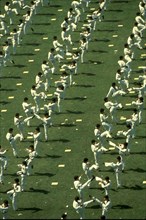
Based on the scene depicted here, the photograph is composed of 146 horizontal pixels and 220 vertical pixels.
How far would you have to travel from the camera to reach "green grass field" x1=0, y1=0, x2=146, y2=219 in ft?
138

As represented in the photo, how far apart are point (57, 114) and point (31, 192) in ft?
23.0

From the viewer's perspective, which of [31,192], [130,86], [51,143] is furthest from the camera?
[130,86]

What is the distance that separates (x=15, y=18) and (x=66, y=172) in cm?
1876

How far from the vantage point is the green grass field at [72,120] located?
42.0 meters

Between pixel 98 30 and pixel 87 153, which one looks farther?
pixel 98 30

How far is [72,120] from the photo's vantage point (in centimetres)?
4841

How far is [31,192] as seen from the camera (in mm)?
43125

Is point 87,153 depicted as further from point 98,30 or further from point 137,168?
point 98,30

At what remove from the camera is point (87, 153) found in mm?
45438

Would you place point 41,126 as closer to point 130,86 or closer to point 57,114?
point 57,114

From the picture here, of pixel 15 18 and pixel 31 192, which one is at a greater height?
pixel 15 18

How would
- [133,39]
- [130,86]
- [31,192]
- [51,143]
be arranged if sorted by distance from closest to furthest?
1. [31,192]
2. [51,143]
3. [130,86]
4. [133,39]

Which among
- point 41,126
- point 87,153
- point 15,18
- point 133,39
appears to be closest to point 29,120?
point 41,126

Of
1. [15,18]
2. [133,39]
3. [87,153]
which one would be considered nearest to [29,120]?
[87,153]
